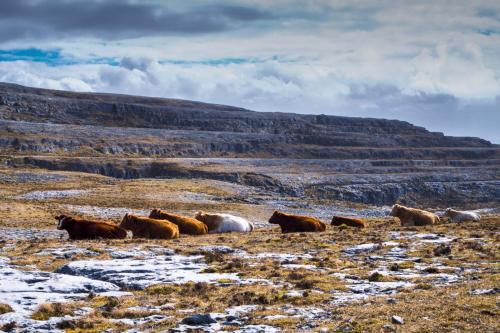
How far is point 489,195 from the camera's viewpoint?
11975 cm

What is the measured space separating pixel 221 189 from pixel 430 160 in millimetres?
92002

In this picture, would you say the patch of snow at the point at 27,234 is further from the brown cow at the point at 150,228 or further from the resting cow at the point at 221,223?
the resting cow at the point at 221,223

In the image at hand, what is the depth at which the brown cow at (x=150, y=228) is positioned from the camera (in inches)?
1138

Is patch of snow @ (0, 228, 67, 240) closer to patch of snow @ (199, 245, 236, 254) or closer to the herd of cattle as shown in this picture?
the herd of cattle

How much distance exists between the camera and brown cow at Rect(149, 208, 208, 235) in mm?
31734

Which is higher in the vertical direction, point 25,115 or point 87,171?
point 25,115

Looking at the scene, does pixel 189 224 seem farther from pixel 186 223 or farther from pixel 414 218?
pixel 414 218

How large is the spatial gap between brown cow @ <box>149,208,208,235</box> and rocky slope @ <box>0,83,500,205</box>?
6707 centimetres

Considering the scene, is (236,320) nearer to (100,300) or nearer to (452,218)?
(100,300)

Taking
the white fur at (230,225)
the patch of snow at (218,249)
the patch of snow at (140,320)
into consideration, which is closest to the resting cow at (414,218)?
the white fur at (230,225)

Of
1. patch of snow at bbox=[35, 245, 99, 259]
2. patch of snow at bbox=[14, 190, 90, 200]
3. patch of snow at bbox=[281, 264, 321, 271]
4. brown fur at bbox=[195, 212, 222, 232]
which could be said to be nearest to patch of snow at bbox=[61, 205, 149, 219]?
patch of snow at bbox=[14, 190, 90, 200]

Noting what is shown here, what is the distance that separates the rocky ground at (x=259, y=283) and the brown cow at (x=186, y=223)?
1.86 meters

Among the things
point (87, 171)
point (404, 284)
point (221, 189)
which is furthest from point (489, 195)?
point (404, 284)

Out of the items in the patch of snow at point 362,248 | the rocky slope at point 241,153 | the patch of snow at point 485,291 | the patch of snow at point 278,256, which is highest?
the rocky slope at point 241,153
